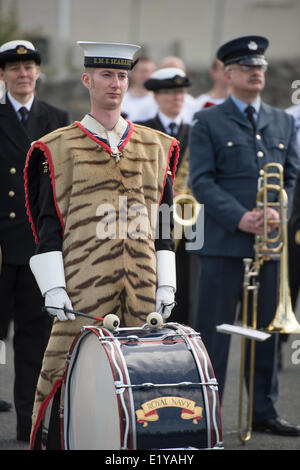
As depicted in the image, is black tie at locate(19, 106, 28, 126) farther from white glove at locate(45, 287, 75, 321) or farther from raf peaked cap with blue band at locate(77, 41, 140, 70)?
white glove at locate(45, 287, 75, 321)

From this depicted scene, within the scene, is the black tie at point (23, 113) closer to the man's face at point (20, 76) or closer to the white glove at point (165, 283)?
the man's face at point (20, 76)

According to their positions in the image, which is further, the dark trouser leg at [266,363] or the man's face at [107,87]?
the dark trouser leg at [266,363]

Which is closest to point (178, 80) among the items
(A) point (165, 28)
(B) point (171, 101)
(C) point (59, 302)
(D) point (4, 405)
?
(B) point (171, 101)

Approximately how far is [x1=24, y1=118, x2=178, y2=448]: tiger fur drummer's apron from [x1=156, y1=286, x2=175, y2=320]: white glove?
0.11 feet

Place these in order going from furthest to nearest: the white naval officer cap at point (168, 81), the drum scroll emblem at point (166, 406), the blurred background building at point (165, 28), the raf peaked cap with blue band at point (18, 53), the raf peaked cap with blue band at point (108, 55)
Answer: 1. the blurred background building at point (165, 28)
2. the white naval officer cap at point (168, 81)
3. the raf peaked cap with blue band at point (18, 53)
4. the raf peaked cap with blue band at point (108, 55)
5. the drum scroll emblem at point (166, 406)

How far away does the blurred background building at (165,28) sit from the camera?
1861cm

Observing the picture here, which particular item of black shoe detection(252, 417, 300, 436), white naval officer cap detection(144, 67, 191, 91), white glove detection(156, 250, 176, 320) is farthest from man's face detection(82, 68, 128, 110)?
white naval officer cap detection(144, 67, 191, 91)

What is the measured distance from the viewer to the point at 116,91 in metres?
4.35

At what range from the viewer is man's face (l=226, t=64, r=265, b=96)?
5809 millimetres

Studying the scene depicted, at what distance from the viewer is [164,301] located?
4367mm

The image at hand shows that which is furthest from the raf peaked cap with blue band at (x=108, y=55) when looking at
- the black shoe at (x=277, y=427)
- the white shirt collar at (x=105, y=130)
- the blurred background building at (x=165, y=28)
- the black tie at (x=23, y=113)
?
the blurred background building at (x=165, y=28)

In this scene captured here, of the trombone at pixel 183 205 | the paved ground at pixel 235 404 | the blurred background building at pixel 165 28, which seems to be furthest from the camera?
the blurred background building at pixel 165 28

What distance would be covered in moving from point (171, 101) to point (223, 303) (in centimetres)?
239
